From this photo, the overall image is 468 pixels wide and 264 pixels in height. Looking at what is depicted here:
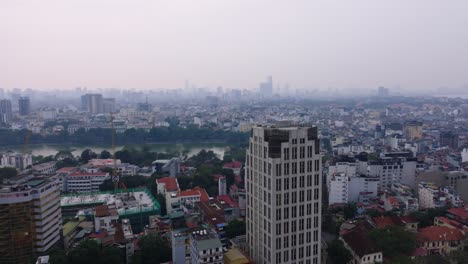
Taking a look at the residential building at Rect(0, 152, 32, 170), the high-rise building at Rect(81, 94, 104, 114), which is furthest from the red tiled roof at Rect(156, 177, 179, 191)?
the high-rise building at Rect(81, 94, 104, 114)

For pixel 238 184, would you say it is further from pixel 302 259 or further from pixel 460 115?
pixel 460 115

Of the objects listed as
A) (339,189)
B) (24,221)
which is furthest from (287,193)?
(339,189)

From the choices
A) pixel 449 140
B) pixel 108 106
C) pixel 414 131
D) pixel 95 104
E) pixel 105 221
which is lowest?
pixel 105 221

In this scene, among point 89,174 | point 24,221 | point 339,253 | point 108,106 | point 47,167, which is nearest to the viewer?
point 339,253

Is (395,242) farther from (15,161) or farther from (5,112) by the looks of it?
(5,112)

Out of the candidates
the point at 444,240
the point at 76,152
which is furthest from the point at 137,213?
the point at 76,152

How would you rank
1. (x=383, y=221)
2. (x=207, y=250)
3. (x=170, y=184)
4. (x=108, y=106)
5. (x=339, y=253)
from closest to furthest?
(x=207, y=250), (x=339, y=253), (x=383, y=221), (x=170, y=184), (x=108, y=106)

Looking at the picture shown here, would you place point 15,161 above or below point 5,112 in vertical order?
below

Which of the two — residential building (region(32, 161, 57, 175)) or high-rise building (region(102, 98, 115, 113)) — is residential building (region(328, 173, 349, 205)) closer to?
residential building (region(32, 161, 57, 175))
